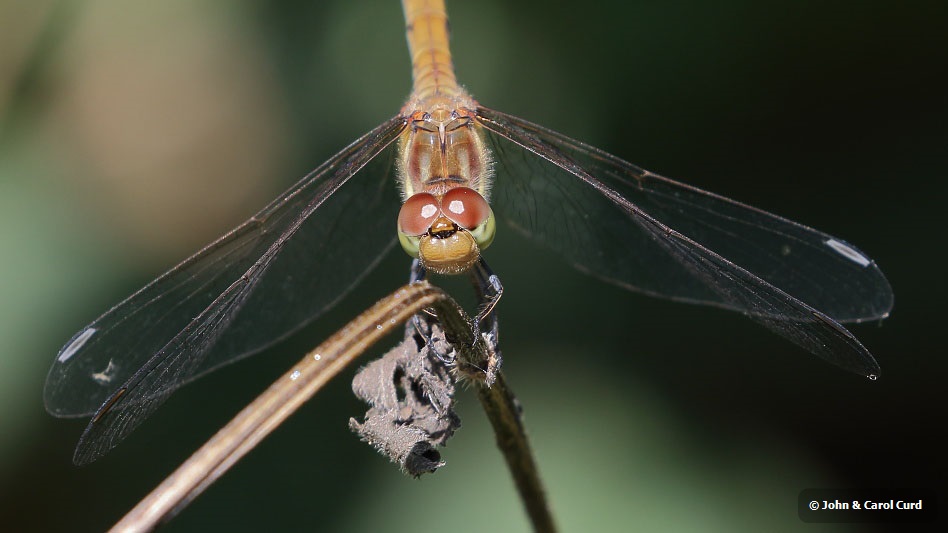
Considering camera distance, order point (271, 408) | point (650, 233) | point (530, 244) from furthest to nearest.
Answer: point (530, 244) < point (650, 233) < point (271, 408)

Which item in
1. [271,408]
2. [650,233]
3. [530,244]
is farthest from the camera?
[530,244]

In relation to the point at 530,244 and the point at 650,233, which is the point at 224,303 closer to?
the point at 650,233

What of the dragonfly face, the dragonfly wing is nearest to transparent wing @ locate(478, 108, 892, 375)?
the dragonfly wing

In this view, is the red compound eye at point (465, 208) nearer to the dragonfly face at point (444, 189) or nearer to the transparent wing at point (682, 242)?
the dragonfly face at point (444, 189)

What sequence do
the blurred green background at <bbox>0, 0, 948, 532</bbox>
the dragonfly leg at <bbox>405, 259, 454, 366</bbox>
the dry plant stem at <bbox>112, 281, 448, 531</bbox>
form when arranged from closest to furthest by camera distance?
the dry plant stem at <bbox>112, 281, 448, 531</bbox> → the dragonfly leg at <bbox>405, 259, 454, 366</bbox> → the blurred green background at <bbox>0, 0, 948, 532</bbox>

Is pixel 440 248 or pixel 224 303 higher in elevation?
pixel 440 248

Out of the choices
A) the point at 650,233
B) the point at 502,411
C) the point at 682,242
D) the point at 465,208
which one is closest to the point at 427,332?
the point at 502,411

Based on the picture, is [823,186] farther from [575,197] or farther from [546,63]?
[546,63]

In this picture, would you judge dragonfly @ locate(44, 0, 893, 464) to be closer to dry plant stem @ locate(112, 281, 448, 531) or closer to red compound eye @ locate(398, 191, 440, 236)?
red compound eye @ locate(398, 191, 440, 236)
